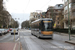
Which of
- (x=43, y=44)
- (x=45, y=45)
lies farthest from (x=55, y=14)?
(x=45, y=45)

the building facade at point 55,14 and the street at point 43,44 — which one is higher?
the building facade at point 55,14

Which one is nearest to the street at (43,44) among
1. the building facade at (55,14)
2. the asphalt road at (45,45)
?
the asphalt road at (45,45)

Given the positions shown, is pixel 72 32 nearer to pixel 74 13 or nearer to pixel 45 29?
pixel 74 13

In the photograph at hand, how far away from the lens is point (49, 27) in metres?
20.1

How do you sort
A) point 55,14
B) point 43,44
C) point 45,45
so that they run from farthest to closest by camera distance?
point 55,14
point 43,44
point 45,45

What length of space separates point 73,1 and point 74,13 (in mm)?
3892

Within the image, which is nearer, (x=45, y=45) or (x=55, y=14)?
(x=45, y=45)

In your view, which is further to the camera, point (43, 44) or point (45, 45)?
point (43, 44)

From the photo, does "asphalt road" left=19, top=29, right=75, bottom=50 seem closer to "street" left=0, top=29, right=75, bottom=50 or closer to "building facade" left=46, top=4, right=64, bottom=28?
"street" left=0, top=29, right=75, bottom=50

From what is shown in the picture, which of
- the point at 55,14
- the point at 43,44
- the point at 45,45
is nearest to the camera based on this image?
the point at 45,45

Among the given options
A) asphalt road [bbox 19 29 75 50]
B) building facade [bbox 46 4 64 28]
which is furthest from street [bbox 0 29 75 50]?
building facade [bbox 46 4 64 28]

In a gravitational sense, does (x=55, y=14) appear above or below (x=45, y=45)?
above

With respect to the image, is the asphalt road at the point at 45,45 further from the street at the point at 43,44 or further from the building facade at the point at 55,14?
the building facade at the point at 55,14

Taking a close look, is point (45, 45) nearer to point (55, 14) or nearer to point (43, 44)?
point (43, 44)
